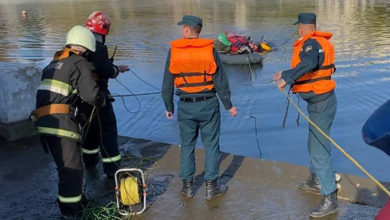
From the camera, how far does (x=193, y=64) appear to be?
4465 mm

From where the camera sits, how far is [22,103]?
21.7ft

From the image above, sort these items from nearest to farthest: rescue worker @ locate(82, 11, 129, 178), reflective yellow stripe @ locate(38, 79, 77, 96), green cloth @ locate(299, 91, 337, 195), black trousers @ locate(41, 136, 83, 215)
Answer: reflective yellow stripe @ locate(38, 79, 77, 96) → black trousers @ locate(41, 136, 83, 215) → green cloth @ locate(299, 91, 337, 195) → rescue worker @ locate(82, 11, 129, 178)

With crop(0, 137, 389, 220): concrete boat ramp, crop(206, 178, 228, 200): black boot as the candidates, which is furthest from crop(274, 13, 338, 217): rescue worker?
crop(206, 178, 228, 200): black boot

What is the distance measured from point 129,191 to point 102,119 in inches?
44.2

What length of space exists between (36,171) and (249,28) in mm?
23681

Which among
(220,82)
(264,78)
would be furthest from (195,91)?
(264,78)

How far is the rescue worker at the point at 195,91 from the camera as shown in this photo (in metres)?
4.45

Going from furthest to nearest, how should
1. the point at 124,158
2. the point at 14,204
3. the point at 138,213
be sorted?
1. the point at 124,158
2. the point at 14,204
3. the point at 138,213

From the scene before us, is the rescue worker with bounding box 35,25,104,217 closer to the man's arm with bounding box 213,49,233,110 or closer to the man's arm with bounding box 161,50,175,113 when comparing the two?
the man's arm with bounding box 161,50,175,113

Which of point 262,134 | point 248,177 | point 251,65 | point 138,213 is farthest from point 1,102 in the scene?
point 251,65

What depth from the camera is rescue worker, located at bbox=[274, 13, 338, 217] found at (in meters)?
4.31

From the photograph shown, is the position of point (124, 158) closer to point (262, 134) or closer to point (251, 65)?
point (262, 134)

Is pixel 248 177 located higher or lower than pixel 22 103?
lower

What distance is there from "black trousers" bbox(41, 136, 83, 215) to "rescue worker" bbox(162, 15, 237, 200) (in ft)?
3.62
